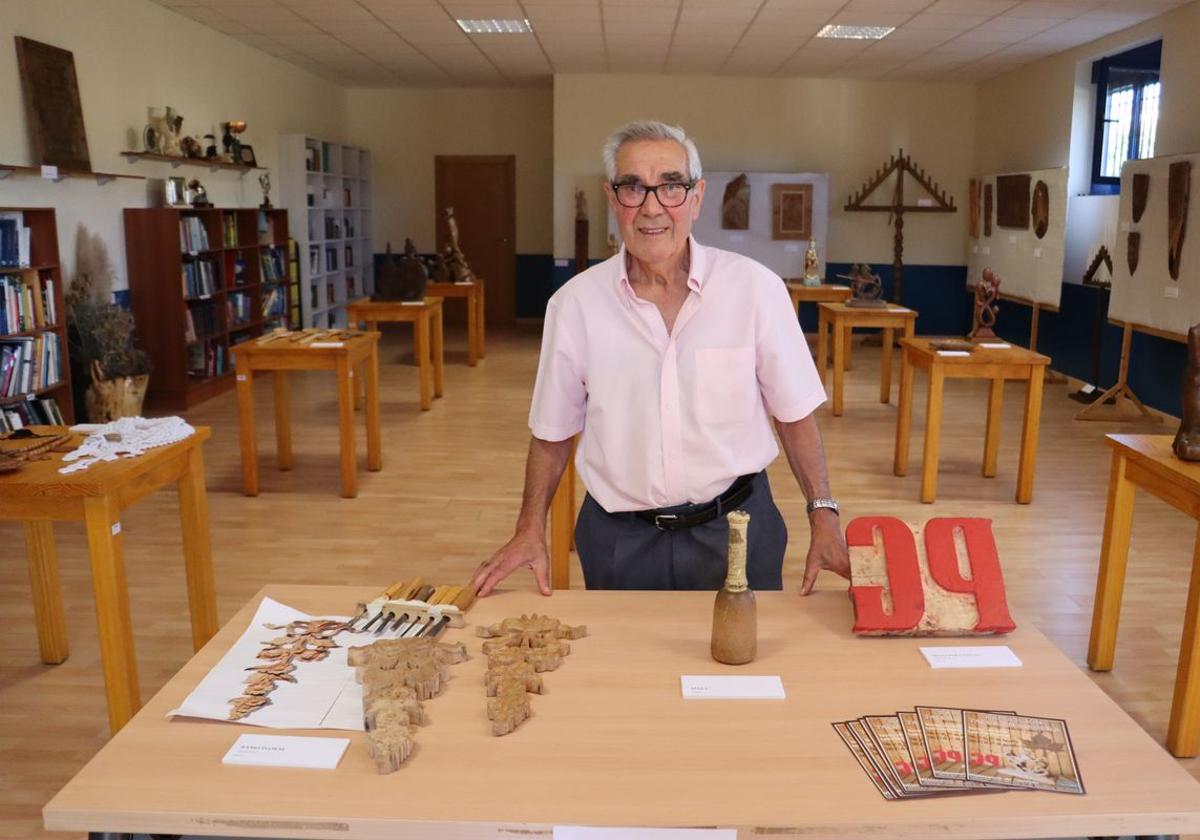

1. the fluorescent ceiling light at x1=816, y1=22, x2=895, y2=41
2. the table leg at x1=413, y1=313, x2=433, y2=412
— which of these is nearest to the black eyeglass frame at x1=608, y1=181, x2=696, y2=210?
the table leg at x1=413, y1=313, x2=433, y2=412

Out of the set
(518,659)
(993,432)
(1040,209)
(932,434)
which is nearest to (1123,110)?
(1040,209)

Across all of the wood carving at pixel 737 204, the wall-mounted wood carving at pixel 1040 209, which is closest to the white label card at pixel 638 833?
the wall-mounted wood carving at pixel 1040 209

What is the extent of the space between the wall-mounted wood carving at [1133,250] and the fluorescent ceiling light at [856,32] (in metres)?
2.82

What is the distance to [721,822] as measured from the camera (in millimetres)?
1229

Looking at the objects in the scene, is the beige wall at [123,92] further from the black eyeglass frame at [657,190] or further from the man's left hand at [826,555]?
the man's left hand at [826,555]

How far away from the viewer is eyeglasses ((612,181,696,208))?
1.90m

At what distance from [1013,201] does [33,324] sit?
898 cm

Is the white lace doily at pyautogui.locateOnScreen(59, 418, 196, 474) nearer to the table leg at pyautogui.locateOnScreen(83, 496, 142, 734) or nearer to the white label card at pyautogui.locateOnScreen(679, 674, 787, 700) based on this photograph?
the table leg at pyautogui.locateOnScreen(83, 496, 142, 734)

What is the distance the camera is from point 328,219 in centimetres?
1202

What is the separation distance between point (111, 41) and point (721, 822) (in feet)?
26.2

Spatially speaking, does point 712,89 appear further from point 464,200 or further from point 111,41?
point 111,41

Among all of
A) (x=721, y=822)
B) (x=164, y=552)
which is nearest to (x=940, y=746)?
(x=721, y=822)

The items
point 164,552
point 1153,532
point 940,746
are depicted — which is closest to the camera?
point 940,746

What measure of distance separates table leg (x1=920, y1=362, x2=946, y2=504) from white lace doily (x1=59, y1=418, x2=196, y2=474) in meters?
Answer: 3.67
